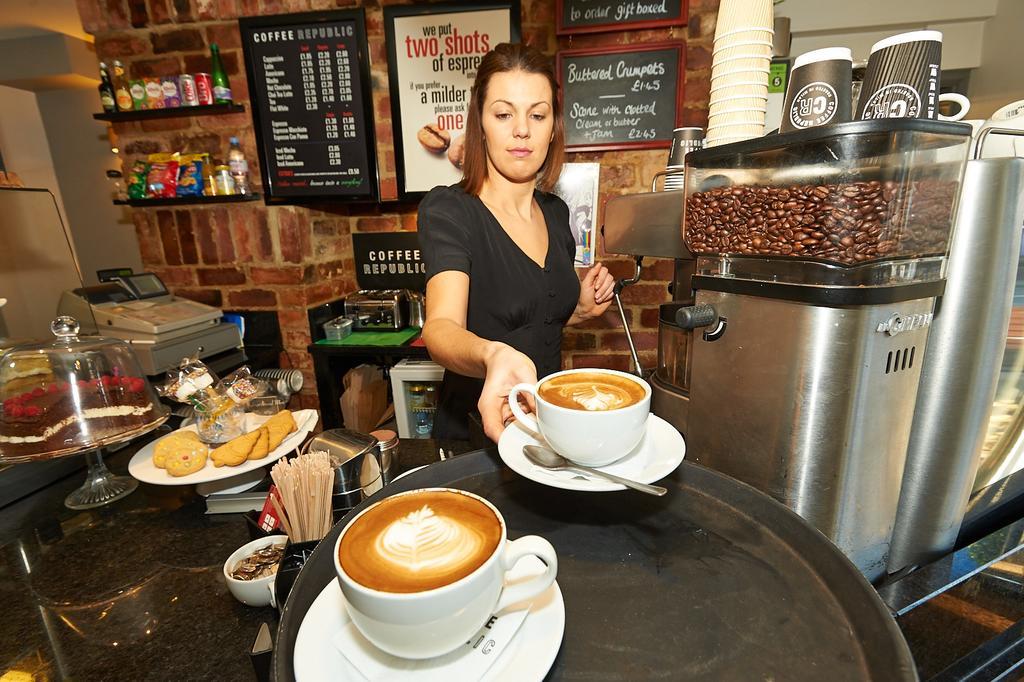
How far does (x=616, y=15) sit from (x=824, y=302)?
67.8 inches

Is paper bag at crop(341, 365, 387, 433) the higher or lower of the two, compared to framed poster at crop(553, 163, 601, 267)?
lower

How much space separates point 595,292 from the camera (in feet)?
5.27

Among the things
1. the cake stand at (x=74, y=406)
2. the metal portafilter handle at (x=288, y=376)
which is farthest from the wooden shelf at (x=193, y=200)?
the cake stand at (x=74, y=406)

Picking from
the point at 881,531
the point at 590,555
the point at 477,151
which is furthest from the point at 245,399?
the point at 881,531

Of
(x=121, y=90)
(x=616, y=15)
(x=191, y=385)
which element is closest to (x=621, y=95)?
(x=616, y=15)

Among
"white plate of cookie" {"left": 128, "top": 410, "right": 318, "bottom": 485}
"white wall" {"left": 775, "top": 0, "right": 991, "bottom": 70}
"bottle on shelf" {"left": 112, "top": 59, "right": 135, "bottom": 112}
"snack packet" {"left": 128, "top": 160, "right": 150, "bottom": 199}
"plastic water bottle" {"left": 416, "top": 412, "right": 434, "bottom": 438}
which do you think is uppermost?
"white wall" {"left": 775, "top": 0, "right": 991, "bottom": 70}

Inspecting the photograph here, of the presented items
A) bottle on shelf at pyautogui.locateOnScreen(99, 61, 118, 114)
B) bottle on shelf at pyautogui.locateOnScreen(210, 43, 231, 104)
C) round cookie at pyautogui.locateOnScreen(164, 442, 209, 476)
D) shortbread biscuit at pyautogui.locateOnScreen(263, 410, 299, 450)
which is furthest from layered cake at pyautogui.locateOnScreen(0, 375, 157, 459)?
bottle on shelf at pyautogui.locateOnScreen(99, 61, 118, 114)

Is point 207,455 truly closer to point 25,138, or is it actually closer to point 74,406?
point 74,406

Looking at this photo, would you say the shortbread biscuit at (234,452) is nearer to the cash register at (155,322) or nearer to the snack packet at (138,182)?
the cash register at (155,322)

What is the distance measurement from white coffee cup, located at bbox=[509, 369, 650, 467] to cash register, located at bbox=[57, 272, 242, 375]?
5.28 ft

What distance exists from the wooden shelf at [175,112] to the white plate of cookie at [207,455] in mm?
1642

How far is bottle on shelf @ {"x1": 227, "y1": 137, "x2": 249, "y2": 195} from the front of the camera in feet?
6.79

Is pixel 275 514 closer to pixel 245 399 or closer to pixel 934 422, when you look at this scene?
pixel 245 399

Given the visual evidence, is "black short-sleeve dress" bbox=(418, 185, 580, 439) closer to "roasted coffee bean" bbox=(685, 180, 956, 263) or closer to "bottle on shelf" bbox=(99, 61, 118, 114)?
"roasted coffee bean" bbox=(685, 180, 956, 263)
